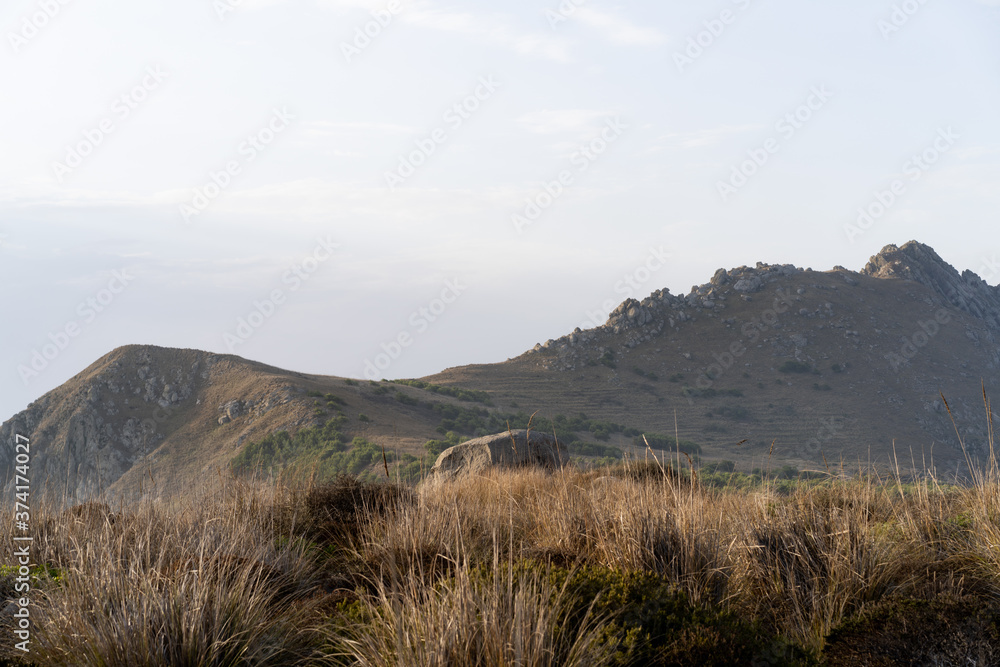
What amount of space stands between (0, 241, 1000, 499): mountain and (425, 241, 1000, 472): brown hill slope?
0.21m

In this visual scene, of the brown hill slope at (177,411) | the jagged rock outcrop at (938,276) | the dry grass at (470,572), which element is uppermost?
the jagged rock outcrop at (938,276)

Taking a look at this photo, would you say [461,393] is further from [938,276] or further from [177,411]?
[938,276]

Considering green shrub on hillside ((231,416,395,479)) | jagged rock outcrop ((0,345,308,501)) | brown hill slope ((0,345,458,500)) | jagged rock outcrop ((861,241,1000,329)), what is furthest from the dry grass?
jagged rock outcrop ((861,241,1000,329))

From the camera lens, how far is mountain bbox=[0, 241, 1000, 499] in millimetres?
41062

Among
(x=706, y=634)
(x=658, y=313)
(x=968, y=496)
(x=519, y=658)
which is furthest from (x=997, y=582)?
(x=658, y=313)

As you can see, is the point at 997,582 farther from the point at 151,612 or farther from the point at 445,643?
the point at 151,612

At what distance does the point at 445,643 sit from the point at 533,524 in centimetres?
366

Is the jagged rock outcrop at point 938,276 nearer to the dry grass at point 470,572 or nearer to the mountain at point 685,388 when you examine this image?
the mountain at point 685,388

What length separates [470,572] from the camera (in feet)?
13.3

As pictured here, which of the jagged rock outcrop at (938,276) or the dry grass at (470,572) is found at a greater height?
the jagged rock outcrop at (938,276)

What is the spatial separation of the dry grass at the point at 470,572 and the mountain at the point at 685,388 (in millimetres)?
23395

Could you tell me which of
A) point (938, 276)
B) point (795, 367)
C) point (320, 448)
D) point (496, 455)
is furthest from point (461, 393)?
point (938, 276)

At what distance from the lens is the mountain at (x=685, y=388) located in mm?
41062

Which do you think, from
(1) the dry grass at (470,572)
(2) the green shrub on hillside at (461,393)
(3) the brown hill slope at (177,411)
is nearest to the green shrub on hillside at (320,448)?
(3) the brown hill slope at (177,411)
